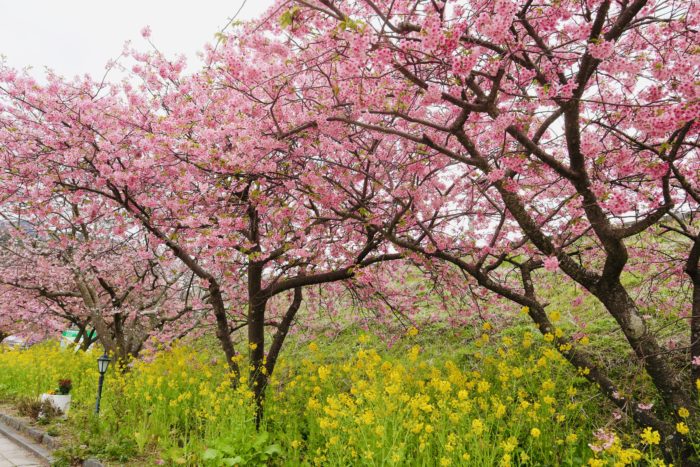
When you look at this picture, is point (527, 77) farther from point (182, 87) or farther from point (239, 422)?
point (182, 87)

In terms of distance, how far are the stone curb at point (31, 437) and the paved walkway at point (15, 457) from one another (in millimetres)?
69

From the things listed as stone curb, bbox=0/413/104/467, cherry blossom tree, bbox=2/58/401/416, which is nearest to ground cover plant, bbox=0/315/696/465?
stone curb, bbox=0/413/104/467

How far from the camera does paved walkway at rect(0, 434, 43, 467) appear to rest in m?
6.02

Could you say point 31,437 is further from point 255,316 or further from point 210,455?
point 210,455

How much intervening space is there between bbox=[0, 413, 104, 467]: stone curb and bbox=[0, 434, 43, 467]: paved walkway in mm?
69

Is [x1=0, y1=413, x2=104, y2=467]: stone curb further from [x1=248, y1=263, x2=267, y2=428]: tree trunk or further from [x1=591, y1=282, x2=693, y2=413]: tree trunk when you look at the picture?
[x1=591, y1=282, x2=693, y2=413]: tree trunk

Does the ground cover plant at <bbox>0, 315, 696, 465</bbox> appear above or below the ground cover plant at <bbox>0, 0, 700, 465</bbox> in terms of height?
below

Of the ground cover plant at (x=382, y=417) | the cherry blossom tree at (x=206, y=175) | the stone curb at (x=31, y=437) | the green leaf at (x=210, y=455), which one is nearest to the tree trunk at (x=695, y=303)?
the ground cover plant at (x=382, y=417)

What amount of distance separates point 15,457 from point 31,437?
903mm

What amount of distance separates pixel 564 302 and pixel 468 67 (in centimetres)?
726

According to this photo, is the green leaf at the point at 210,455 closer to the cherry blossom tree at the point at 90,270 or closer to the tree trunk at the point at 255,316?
the tree trunk at the point at 255,316

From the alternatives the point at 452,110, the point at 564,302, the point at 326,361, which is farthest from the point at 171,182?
the point at 564,302

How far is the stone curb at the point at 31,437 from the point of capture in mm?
6081

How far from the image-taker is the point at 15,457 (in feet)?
20.7
